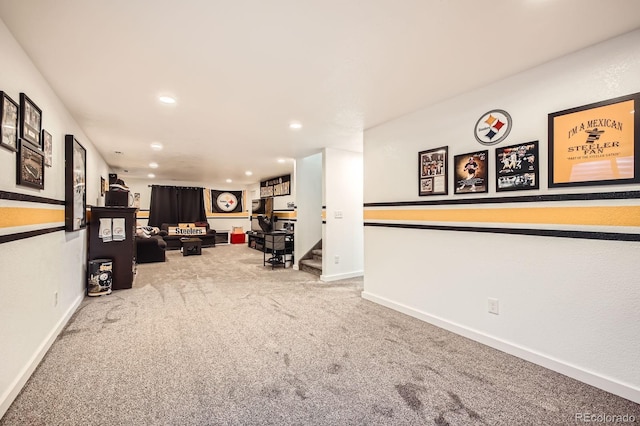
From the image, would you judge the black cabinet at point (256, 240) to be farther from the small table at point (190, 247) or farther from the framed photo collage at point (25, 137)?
the framed photo collage at point (25, 137)

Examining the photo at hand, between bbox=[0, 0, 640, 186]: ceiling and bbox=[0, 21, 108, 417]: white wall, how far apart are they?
0.18 meters

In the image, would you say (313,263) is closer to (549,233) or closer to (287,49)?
(549,233)

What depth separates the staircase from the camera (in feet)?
17.1

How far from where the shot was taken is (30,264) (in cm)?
207

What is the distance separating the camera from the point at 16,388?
70.2 inches

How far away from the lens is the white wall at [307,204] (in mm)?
5961

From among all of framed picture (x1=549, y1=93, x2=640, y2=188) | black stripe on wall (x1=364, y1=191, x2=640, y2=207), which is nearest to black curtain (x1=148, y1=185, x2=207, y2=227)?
black stripe on wall (x1=364, y1=191, x2=640, y2=207)

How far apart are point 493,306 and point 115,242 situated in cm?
490

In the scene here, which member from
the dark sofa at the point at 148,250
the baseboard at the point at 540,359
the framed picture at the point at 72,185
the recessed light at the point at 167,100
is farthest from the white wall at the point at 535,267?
the dark sofa at the point at 148,250

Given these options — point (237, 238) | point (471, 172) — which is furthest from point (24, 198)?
point (237, 238)

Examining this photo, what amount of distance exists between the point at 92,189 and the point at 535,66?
19.3ft

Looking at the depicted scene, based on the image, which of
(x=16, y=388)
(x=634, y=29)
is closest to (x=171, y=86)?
(x=16, y=388)

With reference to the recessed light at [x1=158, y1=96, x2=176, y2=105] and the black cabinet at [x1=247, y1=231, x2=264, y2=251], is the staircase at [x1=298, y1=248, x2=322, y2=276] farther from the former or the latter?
the recessed light at [x1=158, y1=96, x2=176, y2=105]

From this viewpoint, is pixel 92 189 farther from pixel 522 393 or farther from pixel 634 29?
A: pixel 634 29
